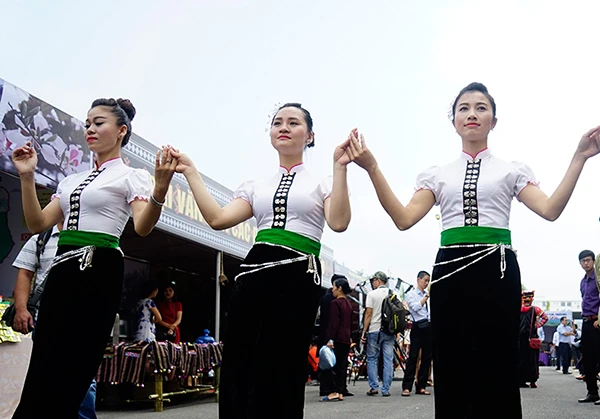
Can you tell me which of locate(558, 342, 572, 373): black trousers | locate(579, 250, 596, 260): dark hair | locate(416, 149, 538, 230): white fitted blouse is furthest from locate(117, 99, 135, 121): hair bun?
locate(558, 342, 572, 373): black trousers

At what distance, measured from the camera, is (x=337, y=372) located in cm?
1033

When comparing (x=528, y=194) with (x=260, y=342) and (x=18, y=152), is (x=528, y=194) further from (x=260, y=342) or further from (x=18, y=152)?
(x=18, y=152)

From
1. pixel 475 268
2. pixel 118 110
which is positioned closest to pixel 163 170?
pixel 118 110

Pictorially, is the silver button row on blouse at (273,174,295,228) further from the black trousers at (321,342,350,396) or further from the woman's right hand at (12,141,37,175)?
the black trousers at (321,342,350,396)

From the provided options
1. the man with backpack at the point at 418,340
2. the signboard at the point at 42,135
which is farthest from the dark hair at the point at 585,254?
the signboard at the point at 42,135

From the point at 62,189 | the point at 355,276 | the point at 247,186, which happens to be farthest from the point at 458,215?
the point at 355,276

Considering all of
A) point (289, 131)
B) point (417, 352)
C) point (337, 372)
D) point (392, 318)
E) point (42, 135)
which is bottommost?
point (337, 372)

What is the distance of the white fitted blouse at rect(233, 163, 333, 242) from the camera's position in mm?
3535

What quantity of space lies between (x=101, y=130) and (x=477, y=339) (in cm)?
219

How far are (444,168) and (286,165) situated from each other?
2.67 ft

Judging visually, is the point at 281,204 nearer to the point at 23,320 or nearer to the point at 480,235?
the point at 480,235

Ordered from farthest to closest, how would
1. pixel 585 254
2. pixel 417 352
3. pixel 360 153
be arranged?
pixel 417 352
pixel 585 254
pixel 360 153

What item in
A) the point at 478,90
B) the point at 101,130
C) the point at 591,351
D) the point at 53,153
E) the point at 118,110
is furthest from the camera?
the point at 591,351

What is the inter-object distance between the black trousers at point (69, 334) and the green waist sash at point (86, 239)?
0.10 ft
